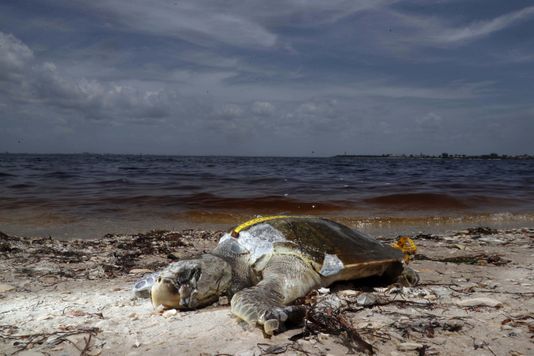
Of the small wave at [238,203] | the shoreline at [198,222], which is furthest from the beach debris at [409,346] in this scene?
the small wave at [238,203]

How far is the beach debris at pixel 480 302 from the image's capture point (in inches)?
122

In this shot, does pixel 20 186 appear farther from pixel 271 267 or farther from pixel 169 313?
pixel 271 267

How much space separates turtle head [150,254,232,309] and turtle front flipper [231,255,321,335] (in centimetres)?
37

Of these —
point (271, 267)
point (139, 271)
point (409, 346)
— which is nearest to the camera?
point (409, 346)

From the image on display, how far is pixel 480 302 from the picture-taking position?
10.4 feet

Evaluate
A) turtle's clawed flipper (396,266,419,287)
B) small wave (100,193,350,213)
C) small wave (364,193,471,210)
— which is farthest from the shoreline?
turtle's clawed flipper (396,266,419,287)

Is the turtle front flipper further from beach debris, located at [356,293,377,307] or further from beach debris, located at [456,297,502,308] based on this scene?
beach debris, located at [456,297,502,308]

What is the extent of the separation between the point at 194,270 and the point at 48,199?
1069 cm

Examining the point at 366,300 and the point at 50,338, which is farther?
the point at 366,300

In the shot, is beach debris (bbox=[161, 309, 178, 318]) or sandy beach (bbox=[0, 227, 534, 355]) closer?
sandy beach (bbox=[0, 227, 534, 355])

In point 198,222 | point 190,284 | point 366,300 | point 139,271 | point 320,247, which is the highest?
point 320,247

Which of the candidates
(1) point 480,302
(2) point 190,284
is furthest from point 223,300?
(1) point 480,302

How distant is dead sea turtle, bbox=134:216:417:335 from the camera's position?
3.08 m

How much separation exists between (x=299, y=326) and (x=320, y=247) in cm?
130
